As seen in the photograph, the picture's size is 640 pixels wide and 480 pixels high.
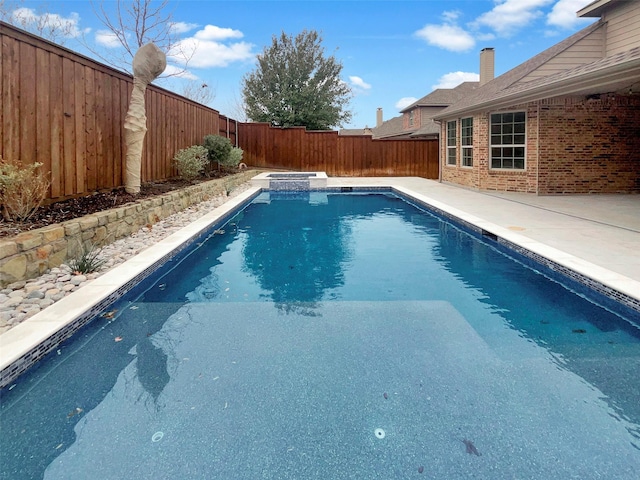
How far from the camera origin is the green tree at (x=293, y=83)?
74.0ft

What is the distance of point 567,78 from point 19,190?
7.71 meters

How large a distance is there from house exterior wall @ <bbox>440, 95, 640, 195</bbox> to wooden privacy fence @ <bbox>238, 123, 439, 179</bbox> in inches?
294

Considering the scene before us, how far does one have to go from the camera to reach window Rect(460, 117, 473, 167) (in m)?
12.5

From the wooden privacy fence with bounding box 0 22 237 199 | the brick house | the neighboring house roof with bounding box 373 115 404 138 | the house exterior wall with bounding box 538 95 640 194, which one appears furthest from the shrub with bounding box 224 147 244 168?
the neighboring house roof with bounding box 373 115 404 138

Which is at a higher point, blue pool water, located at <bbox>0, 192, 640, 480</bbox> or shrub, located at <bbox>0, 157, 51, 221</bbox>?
shrub, located at <bbox>0, 157, 51, 221</bbox>

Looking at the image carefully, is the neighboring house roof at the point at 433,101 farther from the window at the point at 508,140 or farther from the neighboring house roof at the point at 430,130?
the window at the point at 508,140

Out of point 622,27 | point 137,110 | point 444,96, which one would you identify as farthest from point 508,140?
point 444,96

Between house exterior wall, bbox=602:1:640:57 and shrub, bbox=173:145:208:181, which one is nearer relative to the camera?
shrub, bbox=173:145:208:181

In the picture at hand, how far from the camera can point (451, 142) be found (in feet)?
46.8

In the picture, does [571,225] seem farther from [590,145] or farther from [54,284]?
[54,284]

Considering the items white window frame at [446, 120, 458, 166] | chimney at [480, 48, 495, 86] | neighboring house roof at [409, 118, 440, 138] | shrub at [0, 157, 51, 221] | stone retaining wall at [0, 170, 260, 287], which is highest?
chimney at [480, 48, 495, 86]

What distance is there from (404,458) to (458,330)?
1.61 metres

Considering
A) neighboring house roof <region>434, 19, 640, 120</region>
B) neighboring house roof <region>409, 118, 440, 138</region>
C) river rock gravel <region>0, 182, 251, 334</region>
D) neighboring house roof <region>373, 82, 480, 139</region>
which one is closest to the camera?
river rock gravel <region>0, 182, 251, 334</region>

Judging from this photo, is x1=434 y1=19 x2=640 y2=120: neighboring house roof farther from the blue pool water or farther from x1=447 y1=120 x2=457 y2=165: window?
the blue pool water
